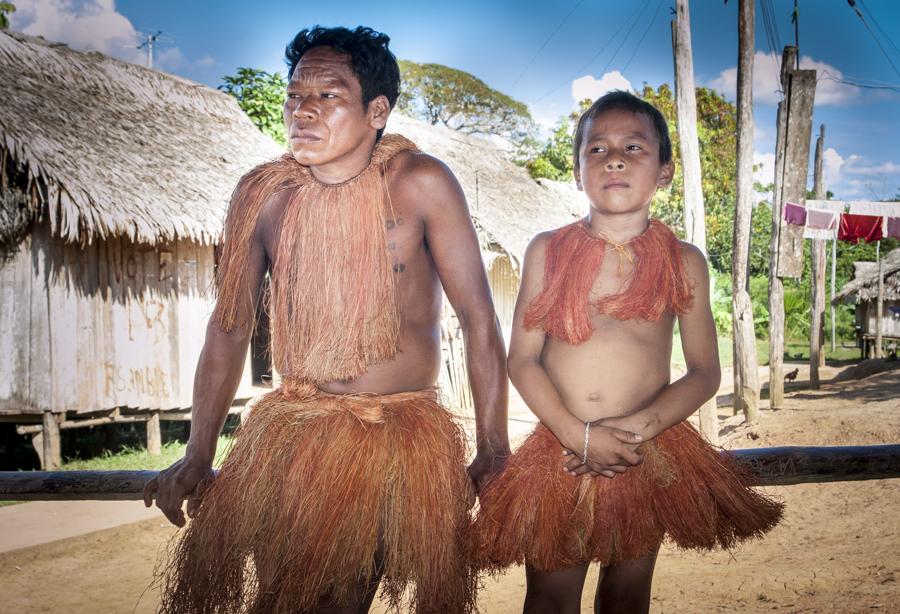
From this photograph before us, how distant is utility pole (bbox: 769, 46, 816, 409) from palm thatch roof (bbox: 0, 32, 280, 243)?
6187 millimetres

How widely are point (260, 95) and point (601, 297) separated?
1107 cm

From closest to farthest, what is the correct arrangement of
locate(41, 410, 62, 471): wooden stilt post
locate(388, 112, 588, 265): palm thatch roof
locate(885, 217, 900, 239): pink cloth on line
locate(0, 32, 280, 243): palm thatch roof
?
1. locate(0, 32, 280, 243): palm thatch roof
2. locate(41, 410, 62, 471): wooden stilt post
3. locate(388, 112, 588, 265): palm thatch roof
4. locate(885, 217, 900, 239): pink cloth on line

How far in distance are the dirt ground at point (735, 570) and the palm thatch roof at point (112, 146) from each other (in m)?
2.72

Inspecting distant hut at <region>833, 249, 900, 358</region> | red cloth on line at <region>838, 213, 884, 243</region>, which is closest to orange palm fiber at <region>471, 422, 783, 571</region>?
red cloth on line at <region>838, 213, 884, 243</region>

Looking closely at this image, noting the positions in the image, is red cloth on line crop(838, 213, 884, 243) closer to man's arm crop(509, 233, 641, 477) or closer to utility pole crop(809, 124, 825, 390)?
utility pole crop(809, 124, 825, 390)

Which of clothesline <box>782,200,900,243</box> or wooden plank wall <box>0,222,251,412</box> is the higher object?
clothesline <box>782,200,900,243</box>

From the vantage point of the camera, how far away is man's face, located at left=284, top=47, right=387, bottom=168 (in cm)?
198

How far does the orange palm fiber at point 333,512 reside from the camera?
1.80 meters

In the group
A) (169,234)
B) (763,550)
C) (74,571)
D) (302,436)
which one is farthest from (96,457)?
(302,436)

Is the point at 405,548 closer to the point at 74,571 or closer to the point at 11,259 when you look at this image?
the point at 74,571

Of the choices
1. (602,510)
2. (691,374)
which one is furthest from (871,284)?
(602,510)

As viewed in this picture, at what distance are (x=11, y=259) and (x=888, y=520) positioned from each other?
7302 millimetres

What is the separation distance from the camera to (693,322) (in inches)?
77.8

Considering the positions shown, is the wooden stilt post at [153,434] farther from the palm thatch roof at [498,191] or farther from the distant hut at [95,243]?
the palm thatch roof at [498,191]
